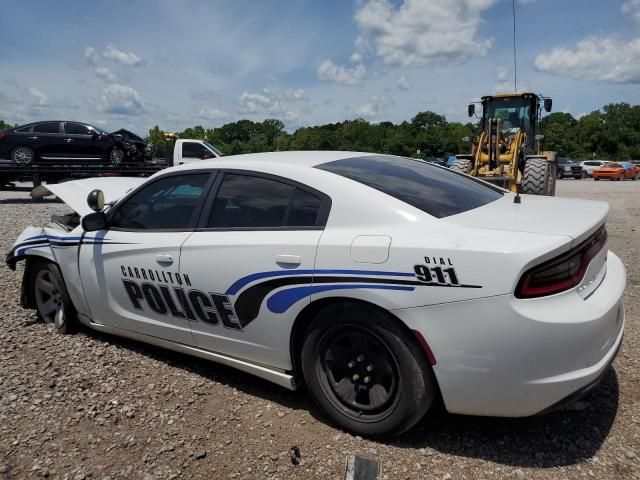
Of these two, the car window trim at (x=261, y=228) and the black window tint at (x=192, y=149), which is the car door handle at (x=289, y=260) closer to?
the car window trim at (x=261, y=228)

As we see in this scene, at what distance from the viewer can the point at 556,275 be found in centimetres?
226

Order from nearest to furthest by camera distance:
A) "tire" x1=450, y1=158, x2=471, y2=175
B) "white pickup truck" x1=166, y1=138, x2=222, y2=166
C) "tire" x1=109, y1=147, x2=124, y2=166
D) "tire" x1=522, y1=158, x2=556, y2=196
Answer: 1. "tire" x1=522, y1=158, x2=556, y2=196
2. "tire" x1=450, y1=158, x2=471, y2=175
3. "tire" x1=109, y1=147, x2=124, y2=166
4. "white pickup truck" x1=166, y1=138, x2=222, y2=166

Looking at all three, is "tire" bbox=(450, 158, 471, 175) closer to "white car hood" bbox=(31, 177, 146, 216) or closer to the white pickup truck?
the white pickup truck

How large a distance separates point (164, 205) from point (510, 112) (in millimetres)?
11033

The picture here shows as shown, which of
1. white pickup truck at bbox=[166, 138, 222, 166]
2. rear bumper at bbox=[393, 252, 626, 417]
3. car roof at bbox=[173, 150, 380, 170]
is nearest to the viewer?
rear bumper at bbox=[393, 252, 626, 417]

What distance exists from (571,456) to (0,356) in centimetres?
388

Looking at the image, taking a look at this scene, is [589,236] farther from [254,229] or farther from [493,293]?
[254,229]

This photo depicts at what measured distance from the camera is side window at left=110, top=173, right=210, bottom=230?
3322 millimetres

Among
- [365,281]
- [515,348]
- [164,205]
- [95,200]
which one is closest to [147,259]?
[164,205]

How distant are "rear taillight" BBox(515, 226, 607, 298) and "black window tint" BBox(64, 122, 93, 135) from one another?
51.3ft

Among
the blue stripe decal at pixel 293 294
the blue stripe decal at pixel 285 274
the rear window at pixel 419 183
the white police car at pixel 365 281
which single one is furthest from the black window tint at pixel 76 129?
the blue stripe decal at pixel 293 294

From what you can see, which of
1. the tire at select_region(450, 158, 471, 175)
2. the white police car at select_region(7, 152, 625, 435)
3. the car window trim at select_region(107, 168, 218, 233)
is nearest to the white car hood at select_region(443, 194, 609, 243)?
the white police car at select_region(7, 152, 625, 435)

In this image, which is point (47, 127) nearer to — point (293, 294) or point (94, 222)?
point (94, 222)

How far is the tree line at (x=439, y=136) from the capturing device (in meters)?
67.8
